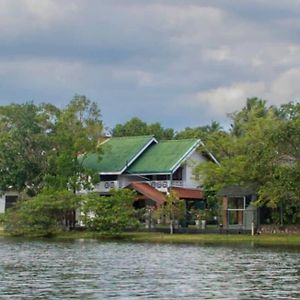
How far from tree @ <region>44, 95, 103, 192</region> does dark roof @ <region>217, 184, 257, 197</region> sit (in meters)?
11.9

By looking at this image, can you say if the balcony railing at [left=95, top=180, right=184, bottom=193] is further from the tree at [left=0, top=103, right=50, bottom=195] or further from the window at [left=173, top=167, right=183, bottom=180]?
the tree at [left=0, top=103, right=50, bottom=195]

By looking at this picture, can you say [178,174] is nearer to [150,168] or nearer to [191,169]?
[191,169]

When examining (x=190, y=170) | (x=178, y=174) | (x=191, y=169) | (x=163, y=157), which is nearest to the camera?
(x=191, y=169)

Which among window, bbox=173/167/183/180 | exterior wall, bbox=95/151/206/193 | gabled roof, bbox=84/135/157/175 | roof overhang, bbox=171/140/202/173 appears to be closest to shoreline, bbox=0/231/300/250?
roof overhang, bbox=171/140/202/173

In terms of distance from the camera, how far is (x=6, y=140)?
7531cm

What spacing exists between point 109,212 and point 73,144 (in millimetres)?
9578

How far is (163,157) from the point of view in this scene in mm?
79500

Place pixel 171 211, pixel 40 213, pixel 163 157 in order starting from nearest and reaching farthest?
pixel 40 213 → pixel 171 211 → pixel 163 157

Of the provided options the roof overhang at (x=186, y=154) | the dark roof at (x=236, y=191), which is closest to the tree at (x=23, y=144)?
the roof overhang at (x=186, y=154)

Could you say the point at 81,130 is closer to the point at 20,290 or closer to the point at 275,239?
the point at 275,239

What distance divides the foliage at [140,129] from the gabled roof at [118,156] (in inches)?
985

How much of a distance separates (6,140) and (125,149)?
1229 centimetres

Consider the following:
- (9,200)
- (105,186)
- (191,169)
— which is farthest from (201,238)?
(9,200)

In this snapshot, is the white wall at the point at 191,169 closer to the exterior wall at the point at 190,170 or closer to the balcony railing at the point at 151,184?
the exterior wall at the point at 190,170
